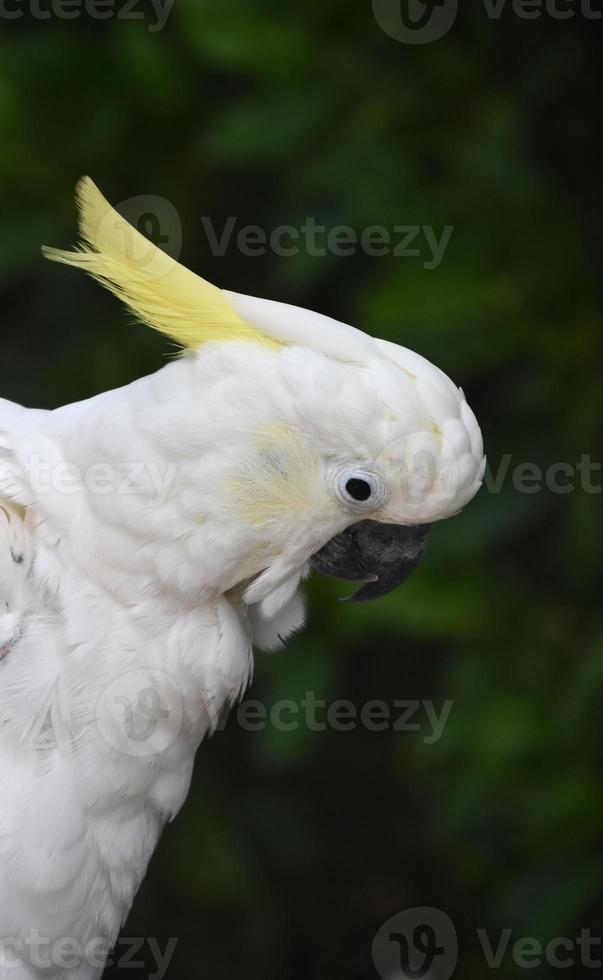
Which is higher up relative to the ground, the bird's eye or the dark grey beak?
the bird's eye

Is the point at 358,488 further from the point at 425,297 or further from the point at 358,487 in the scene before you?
the point at 425,297

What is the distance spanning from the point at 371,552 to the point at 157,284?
0.44 metres

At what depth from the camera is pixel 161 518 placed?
1404mm

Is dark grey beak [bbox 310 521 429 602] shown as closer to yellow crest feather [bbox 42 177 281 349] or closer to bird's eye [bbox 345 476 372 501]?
bird's eye [bbox 345 476 372 501]

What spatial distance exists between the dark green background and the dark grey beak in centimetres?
55

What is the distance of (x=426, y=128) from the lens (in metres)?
2.15

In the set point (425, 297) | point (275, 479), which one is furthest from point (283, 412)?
point (425, 297)

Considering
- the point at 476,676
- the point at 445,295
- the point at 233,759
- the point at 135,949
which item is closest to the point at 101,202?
the point at 445,295

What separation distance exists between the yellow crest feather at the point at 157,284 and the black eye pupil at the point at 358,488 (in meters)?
0.19

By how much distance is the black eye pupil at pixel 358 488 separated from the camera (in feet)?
4.61

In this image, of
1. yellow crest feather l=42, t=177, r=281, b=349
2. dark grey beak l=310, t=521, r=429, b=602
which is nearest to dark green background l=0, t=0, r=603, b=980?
dark grey beak l=310, t=521, r=429, b=602

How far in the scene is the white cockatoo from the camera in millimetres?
1390

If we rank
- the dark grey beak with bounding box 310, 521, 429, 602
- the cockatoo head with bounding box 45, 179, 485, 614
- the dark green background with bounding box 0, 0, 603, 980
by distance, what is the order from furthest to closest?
the dark green background with bounding box 0, 0, 603, 980 → the dark grey beak with bounding box 310, 521, 429, 602 → the cockatoo head with bounding box 45, 179, 485, 614

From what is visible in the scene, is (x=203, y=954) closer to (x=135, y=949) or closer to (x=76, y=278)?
(x=135, y=949)
